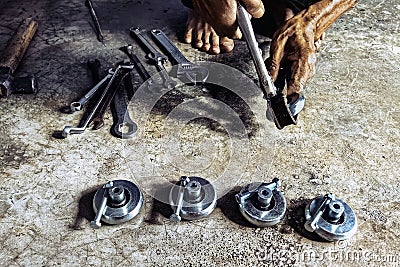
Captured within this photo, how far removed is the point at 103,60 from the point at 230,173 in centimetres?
72

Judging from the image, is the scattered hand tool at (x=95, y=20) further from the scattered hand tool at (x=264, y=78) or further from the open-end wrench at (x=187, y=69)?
the scattered hand tool at (x=264, y=78)

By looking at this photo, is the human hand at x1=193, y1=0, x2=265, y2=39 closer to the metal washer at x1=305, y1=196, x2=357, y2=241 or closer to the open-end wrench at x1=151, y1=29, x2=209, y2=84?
the open-end wrench at x1=151, y1=29, x2=209, y2=84

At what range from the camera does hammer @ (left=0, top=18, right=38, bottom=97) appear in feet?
5.39

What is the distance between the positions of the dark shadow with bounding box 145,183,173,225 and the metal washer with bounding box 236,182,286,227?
0.20 metres

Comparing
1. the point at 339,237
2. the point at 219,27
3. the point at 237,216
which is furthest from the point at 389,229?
the point at 219,27

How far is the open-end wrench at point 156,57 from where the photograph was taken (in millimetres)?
1733

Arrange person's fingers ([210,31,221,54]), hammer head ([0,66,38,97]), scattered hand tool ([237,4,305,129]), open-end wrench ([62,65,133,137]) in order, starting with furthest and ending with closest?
1. person's fingers ([210,31,221,54])
2. hammer head ([0,66,38,97])
3. open-end wrench ([62,65,133,137])
4. scattered hand tool ([237,4,305,129])

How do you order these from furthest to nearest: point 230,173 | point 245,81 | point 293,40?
point 245,81 < point 293,40 < point 230,173

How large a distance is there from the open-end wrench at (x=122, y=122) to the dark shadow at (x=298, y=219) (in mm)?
544

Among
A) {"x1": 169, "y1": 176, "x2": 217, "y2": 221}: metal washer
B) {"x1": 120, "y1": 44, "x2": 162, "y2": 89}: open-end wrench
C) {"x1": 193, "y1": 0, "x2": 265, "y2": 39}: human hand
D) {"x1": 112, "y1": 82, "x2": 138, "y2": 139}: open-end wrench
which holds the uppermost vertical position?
{"x1": 193, "y1": 0, "x2": 265, "y2": 39}: human hand

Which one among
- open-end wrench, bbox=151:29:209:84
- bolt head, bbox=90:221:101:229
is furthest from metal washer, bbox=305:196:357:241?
open-end wrench, bbox=151:29:209:84

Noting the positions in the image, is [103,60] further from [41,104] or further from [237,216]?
[237,216]

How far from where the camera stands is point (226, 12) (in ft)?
4.64

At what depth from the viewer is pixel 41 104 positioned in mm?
1647
